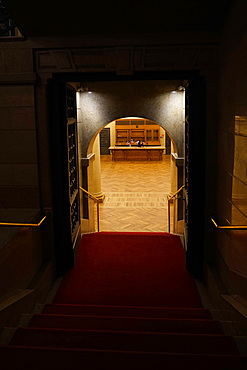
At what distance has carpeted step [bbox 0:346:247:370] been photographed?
2.23 metres

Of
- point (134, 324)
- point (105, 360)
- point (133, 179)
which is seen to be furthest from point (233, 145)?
point (133, 179)

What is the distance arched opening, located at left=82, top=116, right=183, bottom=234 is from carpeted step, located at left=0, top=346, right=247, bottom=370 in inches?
227

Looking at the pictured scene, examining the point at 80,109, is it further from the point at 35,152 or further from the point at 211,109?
the point at 211,109

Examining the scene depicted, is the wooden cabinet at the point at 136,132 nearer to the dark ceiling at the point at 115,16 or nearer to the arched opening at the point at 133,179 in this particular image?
the arched opening at the point at 133,179

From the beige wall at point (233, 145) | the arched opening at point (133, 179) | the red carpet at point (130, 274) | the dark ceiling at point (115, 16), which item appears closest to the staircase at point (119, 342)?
the red carpet at point (130, 274)

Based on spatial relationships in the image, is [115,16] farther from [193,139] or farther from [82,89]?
[82,89]

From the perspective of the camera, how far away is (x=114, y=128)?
21.4m

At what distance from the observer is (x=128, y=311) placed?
3896 mm

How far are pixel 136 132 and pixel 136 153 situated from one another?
5.99 feet

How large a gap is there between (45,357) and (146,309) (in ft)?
5.75

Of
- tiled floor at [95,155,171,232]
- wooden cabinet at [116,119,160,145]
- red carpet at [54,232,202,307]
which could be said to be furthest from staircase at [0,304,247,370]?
wooden cabinet at [116,119,160,145]

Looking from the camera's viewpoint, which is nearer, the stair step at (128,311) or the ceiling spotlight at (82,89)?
the stair step at (128,311)

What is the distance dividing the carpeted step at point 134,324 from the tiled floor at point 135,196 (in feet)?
17.4

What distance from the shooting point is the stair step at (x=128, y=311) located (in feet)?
12.4
